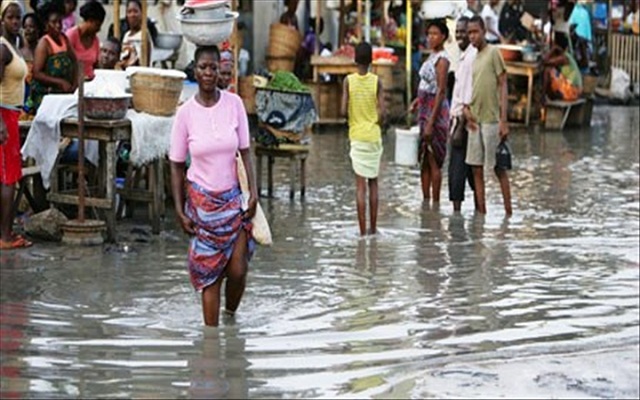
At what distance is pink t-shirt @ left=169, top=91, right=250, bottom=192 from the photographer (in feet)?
29.8

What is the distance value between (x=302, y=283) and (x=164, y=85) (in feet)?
8.21

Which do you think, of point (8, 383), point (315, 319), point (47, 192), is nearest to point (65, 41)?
point (47, 192)

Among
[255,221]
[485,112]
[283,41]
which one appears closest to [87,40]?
[485,112]

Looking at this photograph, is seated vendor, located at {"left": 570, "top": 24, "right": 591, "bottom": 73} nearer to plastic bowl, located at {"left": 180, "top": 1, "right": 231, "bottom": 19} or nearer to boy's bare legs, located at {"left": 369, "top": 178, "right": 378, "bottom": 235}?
boy's bare legs, located at {"left": 369, "top": 178, "right": 378, "bottom": 235}

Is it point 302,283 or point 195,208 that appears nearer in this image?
point 195,208

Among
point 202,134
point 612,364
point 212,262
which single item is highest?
point 202,134

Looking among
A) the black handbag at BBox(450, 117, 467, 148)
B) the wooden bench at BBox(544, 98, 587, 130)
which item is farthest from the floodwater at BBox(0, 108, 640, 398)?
the wooden bench at BBox(544, 98, 587, 130)

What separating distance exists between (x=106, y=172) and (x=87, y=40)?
193 cm

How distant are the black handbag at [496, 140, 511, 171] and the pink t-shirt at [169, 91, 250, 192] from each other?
6.08 m

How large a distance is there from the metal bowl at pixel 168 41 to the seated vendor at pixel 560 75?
9.49m

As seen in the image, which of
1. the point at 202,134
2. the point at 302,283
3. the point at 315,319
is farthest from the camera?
the point at 302,283

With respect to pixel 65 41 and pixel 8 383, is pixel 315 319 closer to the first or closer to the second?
pixel 8 383

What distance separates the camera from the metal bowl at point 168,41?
17.1 metres

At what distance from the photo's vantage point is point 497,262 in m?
12.4
